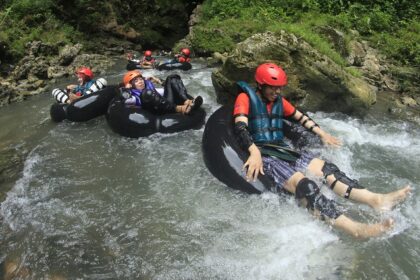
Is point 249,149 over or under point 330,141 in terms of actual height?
over

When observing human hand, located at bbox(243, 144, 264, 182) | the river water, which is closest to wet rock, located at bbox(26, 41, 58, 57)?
the river water

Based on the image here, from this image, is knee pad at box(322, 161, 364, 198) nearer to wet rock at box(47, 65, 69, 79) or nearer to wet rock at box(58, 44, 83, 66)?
wet rock at box(47, 65, 69, 79)

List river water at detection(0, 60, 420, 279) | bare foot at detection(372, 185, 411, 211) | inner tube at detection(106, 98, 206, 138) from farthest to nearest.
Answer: inner tube at detection(106, 98, 206, 138) → bare foot at detection(372, 185, 411, 211) → river water at detection(0, 60, 420, 279)

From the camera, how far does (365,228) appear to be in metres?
4.12

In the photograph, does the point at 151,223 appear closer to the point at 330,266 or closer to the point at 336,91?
the point at 330,266

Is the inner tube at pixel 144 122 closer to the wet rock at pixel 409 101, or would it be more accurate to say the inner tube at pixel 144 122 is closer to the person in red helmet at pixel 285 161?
the person in red helmet at pixel 285 161

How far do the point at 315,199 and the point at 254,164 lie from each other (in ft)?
2.67

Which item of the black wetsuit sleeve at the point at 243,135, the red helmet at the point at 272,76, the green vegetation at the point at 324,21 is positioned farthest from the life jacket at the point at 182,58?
the black wetsuit sleeve at the point at 243,135

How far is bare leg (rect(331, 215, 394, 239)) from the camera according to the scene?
162 inches

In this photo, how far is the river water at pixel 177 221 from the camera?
4.02 meters

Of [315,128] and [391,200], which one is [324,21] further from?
[391,200]

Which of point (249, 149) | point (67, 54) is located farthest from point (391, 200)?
point (67, 54)

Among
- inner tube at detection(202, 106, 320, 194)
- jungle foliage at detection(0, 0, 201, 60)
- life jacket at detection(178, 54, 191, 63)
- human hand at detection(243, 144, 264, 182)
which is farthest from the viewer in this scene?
jungle foliage at detection(0, 0, 201, 60)

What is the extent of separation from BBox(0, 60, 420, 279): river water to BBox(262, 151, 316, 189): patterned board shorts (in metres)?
0.25
